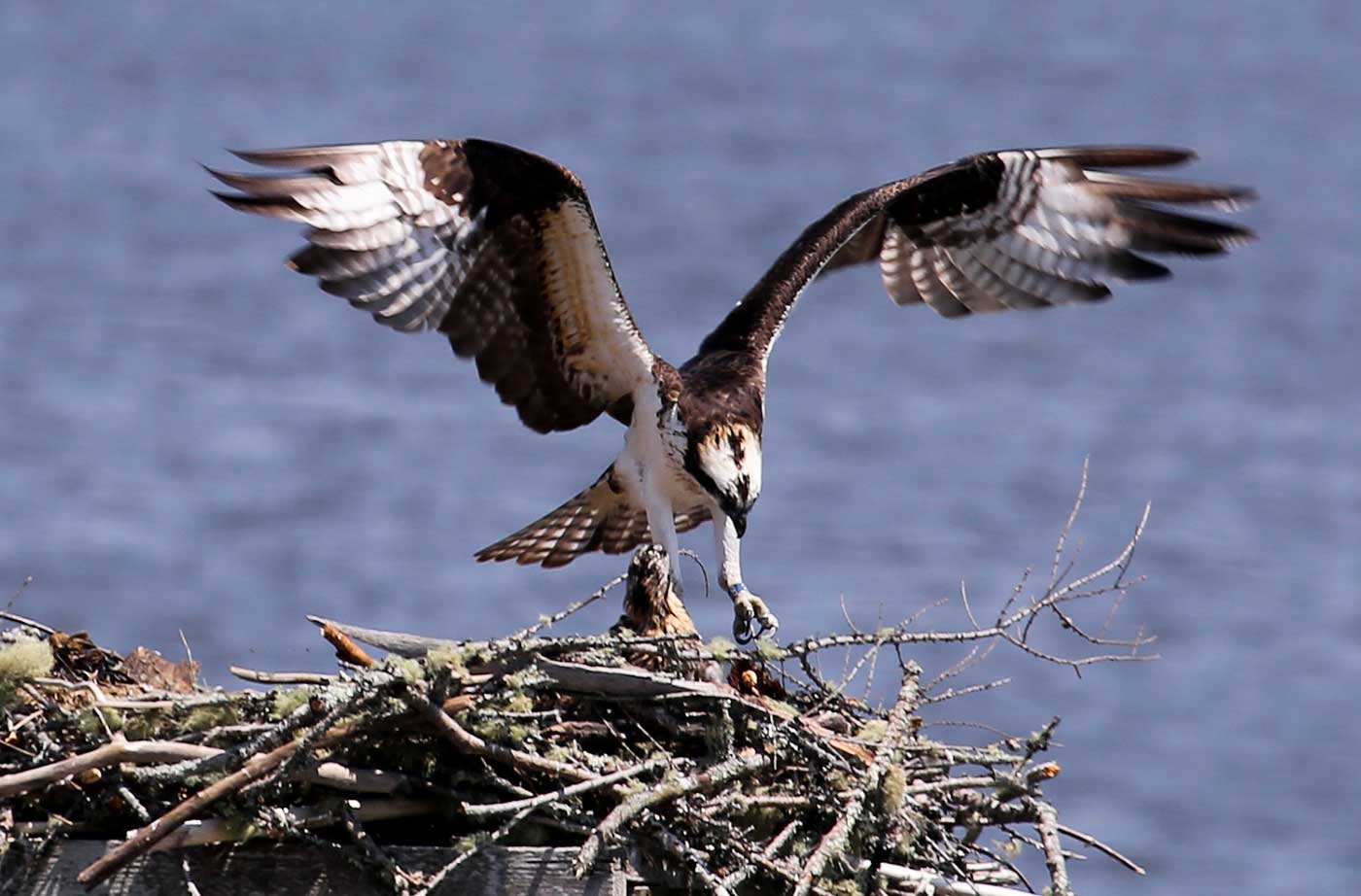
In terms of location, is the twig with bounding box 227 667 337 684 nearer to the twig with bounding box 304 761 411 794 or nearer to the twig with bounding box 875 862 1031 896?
the twig with bounding box 304 761 411 794

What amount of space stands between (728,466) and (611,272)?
0.63 metres

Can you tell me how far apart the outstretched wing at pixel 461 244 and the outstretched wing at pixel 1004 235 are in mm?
823

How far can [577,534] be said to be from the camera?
679cm

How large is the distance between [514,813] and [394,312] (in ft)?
6.63

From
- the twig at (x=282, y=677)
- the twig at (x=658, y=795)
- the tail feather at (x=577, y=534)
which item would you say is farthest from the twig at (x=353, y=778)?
the tail feather at (x=577, y=534)

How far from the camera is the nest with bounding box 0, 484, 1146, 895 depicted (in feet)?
13.5

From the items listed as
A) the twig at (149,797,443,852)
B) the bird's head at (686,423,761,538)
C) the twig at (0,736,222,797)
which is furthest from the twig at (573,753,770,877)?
the bird's head at (686,423,761,538)

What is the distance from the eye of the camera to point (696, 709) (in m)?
4.54

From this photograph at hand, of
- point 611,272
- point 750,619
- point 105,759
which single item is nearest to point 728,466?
point 750,619

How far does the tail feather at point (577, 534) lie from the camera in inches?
265

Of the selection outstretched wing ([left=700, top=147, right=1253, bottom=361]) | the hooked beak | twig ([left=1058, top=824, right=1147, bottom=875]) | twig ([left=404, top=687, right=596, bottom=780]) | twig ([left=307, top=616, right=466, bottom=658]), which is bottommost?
twig ([left=404, top=687, right=596, bottom=780])

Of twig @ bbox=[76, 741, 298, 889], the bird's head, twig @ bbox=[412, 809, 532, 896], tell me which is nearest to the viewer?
twig @ bbox=[76, 741, 298, 889]

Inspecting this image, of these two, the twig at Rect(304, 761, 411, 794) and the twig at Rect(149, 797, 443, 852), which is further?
the twig at Rect(304, 761, 411, 794)

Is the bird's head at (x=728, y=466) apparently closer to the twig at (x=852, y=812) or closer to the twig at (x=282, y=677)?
the twig at (x=852, y=812)
